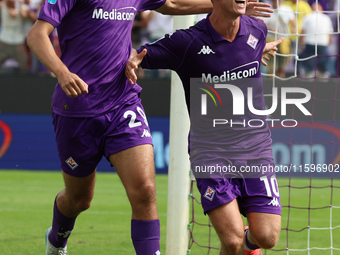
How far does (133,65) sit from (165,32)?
8.54 m

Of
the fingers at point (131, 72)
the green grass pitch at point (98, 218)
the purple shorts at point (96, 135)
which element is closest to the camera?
the fingers at point (131, 72)

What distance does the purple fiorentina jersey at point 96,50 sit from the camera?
4.86 meters

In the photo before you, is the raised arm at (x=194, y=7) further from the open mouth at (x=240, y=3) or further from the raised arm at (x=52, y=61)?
the raised arm at (x=52, y=61)

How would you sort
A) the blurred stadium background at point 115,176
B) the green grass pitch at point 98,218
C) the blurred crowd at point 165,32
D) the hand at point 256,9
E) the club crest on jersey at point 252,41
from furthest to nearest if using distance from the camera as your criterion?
the blurred crowd at point 165,32 < the blurred stadium background at point 115,176 < the green grass pitch at point 98,218 < the hand at point 256,9 < the club crest on jersey at point 252,41

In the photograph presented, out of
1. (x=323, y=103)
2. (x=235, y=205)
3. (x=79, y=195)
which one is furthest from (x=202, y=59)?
(x=323, y=103)

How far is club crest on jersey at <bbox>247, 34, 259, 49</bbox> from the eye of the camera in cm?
511

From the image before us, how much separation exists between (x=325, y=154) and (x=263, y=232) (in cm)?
842

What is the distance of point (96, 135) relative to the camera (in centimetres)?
495

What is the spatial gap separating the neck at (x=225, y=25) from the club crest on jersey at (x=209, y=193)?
1.11m

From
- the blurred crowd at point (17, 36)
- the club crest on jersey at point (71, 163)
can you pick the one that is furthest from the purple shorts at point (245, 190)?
the blurred crowd at point (17, 36)

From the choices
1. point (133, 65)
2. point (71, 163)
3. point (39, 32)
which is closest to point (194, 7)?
point (133, 65)

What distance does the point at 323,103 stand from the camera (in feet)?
41.8

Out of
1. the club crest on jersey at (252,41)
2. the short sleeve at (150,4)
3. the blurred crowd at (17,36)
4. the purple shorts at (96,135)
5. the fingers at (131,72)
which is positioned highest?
the short sleeve at (150,4)

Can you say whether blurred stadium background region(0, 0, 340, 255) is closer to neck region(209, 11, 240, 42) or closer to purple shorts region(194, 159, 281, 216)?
purple shorts region(194, 159, 281, 216)
